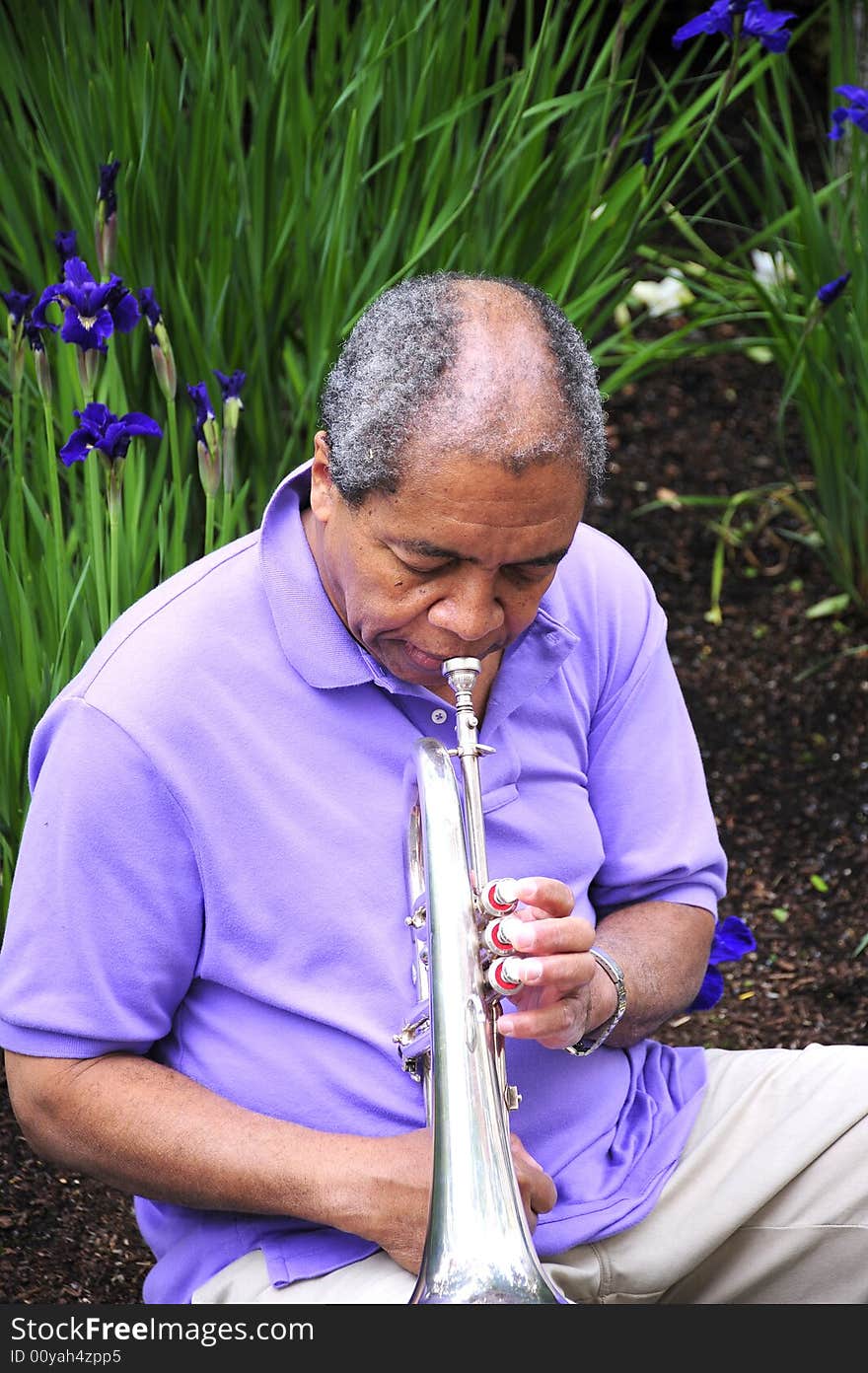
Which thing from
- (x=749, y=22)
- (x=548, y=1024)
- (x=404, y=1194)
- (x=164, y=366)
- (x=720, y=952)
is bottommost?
(x=720, y=952)

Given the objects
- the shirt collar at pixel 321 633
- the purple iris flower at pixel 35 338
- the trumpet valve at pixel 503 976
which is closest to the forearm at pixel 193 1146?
the trumpet valve at pixel 503 976

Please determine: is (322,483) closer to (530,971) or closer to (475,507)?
(475,507)

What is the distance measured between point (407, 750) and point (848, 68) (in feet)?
7.49

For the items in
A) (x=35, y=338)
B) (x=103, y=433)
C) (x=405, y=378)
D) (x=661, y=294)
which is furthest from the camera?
(x=661, y=294)

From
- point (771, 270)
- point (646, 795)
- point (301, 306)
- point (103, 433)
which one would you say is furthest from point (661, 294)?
point (646, 795)

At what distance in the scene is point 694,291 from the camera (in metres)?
3.87

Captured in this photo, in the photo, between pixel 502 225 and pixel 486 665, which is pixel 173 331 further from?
pixel 486 665

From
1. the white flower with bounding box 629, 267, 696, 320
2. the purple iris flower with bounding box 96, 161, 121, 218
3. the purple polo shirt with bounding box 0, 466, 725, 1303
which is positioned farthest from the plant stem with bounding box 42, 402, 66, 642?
the white flower with bounding box 629, 267, 696, 320

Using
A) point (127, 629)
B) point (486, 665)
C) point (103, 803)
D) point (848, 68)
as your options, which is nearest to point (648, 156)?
point (848, 68)

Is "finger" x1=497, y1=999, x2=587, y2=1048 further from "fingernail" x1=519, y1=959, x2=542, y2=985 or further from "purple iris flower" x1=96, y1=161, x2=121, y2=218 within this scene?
"purple iris flower" x1=96, y1=161, x2=121, y2=218

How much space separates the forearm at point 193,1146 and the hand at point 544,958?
0.19 meters

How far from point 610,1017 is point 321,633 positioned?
1.62 feet

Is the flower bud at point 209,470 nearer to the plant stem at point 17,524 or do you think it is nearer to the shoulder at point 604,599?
the plant stem at point 17,524

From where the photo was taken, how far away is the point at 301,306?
2.84m
